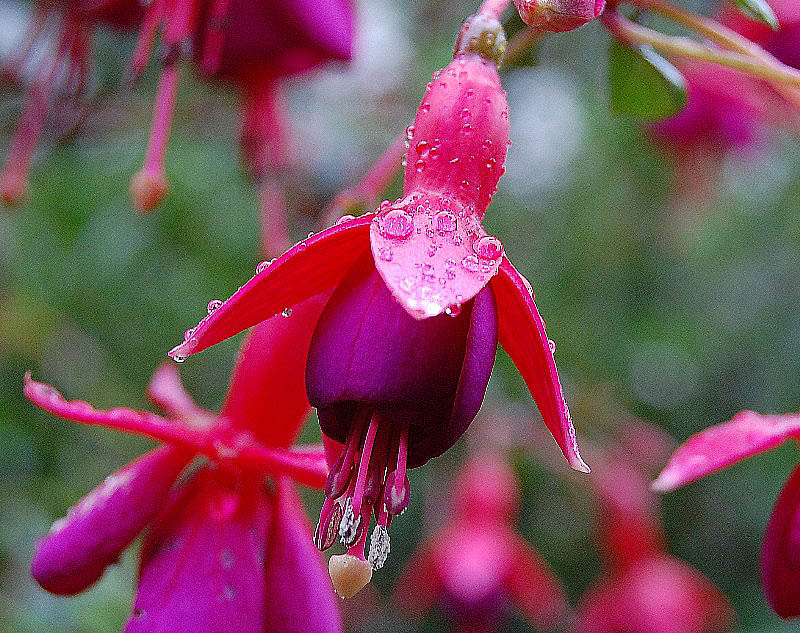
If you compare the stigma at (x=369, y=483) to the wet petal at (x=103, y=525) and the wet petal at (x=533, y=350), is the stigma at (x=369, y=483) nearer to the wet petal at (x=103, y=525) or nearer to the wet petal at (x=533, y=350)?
the wet petal at (x=533, y=350)

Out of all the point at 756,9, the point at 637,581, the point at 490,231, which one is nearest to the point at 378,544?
the point at 756,9

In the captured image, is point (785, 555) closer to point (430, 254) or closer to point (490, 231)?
point (430, 254)

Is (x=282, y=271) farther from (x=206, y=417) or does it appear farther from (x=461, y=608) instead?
(x=461, y=608)

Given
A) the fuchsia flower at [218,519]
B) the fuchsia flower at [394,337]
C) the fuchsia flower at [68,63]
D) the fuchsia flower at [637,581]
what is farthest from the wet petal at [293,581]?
the fuchsia flower at [637,581]

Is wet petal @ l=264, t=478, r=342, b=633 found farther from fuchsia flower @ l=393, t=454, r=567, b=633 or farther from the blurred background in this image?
fuchsia flower @ l=393, t=454, r=567, b=633

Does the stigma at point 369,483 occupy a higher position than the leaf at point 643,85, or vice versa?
the leaf at point 643,85
